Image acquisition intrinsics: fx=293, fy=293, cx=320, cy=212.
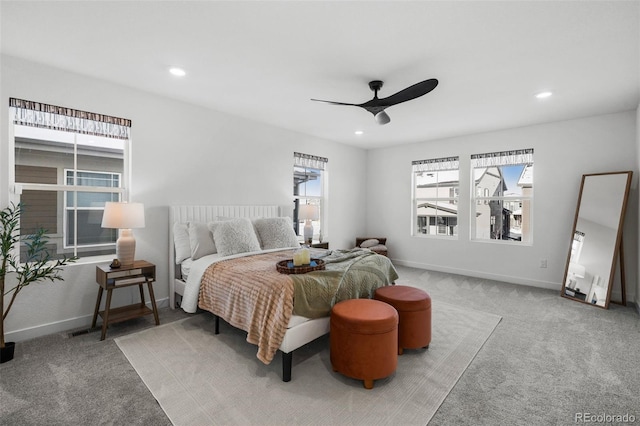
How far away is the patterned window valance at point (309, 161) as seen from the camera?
201 inches

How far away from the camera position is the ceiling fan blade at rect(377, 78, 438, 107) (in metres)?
2.36

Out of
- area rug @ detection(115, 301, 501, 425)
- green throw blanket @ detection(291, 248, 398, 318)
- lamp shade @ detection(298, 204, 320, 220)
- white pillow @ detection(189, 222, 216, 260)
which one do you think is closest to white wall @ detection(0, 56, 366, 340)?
lamp shade @ detection(298, 204, 320, 220)

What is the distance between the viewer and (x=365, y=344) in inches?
77.5

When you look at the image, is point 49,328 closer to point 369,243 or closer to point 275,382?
point 275,382

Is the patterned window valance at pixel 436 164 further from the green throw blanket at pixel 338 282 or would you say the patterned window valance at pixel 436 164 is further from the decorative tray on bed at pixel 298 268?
the decorative tray on bed at pixel 298 268

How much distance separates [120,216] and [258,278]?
5.16 feet

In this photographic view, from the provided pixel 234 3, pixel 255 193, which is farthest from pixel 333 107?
pixel 234 3

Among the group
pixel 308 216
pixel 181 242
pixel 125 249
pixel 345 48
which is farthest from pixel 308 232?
pixel 345 48

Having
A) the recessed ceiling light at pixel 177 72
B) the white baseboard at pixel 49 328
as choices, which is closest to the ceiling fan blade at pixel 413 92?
the recessed ceiling light at pixel 177 72

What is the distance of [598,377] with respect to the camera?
2137 mm

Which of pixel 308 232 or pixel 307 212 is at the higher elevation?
pixel 307 212

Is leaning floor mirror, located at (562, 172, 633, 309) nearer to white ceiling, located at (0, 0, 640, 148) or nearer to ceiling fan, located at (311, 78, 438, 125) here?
white ceiling, located at (0, 0, 640, 148)

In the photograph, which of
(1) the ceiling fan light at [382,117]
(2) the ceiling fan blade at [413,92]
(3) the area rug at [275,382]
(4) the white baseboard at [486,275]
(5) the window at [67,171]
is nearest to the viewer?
(3) the area rug at [275,382]

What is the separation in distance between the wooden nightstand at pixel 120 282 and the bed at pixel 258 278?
39 cm
